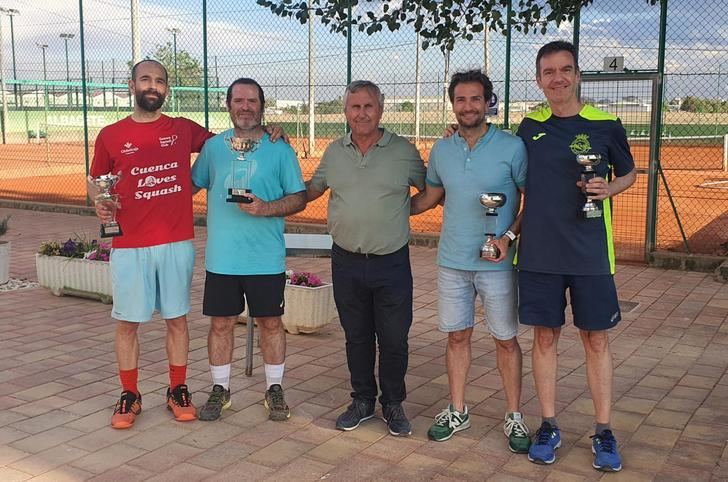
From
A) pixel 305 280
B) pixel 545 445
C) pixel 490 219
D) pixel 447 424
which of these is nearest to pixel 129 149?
pixel 490 219

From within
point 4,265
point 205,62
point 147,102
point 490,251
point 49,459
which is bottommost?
point 49,459

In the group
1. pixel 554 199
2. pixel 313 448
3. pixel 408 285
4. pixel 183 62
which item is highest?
pixel 183 62

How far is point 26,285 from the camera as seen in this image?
803 centimetres

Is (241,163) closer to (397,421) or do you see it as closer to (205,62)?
(397,421)

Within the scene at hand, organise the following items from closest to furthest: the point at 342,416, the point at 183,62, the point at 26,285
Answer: the point at 342,416
the point at 26,285
the point at 183,62

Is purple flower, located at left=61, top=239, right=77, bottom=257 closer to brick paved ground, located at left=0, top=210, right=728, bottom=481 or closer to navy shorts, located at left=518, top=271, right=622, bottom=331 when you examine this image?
brick paved ground, located at left=0, top=210, right=728, bottom=481

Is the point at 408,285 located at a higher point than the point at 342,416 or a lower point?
higher

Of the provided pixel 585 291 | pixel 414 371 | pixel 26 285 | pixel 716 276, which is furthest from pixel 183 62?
pixel 585 291

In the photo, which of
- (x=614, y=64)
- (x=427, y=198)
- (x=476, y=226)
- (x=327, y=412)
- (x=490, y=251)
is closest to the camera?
(x=490, y=251)

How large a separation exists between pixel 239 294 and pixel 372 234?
851mm

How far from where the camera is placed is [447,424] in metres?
4.18

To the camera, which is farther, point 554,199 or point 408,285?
point 408,285

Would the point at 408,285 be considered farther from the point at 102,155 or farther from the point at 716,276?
the point at 716,276

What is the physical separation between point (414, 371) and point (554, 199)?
203 centimetres
